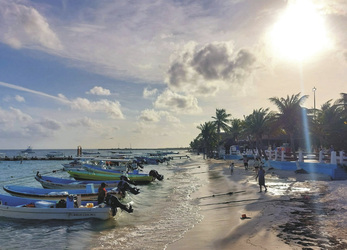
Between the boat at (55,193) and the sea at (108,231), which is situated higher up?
the boat at (55,193)

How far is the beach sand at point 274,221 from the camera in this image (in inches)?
385

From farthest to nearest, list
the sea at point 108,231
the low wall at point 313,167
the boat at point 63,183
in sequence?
the boat at point 63,183
the low wall at point 313,167
the sea at point 108,231

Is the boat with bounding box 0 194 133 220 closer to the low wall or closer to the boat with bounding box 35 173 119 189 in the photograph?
the boat with bounding box 35 173 119 189

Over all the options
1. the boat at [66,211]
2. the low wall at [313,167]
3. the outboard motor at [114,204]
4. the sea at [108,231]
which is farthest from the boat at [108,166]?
the outboard motor at [114,204]

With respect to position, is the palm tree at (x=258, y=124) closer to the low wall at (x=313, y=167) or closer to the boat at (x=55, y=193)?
the low wall at (x=313, y=167)

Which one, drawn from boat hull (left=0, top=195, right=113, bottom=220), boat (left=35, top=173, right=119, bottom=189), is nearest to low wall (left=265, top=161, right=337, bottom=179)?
boat (left=35, top=173, right=119, bottom=189)

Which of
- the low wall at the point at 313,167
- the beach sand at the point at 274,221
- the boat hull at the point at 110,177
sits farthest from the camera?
the boat hull at the point at 110,177

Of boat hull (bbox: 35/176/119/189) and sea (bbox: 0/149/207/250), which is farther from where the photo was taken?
boat hull (bbox: 35/176/119/189)

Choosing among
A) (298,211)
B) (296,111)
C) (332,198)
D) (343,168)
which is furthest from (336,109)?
(298,211)

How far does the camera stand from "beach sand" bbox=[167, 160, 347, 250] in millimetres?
9773

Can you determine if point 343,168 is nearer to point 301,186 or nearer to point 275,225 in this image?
point 301,186

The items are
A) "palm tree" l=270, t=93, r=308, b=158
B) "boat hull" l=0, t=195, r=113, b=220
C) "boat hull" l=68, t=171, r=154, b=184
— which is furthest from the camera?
"palm tree" l=270, t=93, r=308, b=158

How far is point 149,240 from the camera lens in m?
11.5

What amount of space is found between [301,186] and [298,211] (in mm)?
8415
